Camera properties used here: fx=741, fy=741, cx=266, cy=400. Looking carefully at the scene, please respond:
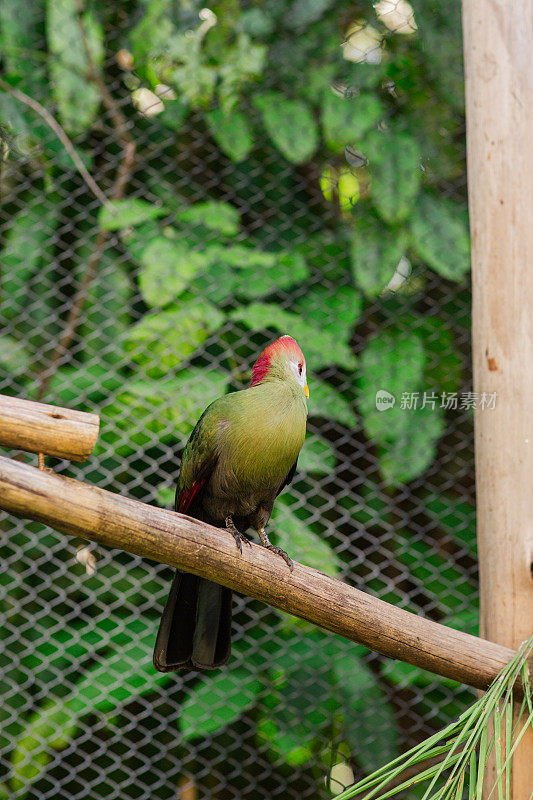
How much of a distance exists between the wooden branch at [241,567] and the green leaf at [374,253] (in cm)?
107

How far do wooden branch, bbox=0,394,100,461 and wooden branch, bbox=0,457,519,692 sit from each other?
0.03 m

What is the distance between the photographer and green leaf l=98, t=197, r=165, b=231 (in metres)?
1.81

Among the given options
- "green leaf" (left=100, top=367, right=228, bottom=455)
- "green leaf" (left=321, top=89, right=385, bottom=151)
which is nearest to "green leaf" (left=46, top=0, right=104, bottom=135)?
"green leaf" (left=321, top=89, right=385, bottom=151)

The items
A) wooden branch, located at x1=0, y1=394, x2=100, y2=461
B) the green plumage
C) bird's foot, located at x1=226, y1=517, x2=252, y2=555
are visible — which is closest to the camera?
wooden branch, located at x1=0, y1=394, x2=100, y2=461

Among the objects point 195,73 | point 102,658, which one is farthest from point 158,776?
point 195,73

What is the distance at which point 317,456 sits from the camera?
179cm

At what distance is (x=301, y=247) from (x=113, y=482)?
0.77 meters

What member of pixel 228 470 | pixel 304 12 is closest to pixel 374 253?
pixel 304 12

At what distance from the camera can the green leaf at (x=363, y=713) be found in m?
1.77

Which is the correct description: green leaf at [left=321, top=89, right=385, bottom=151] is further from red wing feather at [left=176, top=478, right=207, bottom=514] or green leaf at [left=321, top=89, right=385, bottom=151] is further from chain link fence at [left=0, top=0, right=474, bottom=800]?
red wing feather at [left=176, top=478, right=207, bottom=514]

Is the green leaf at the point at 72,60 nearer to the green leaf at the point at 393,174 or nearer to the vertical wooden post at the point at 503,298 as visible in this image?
the green leaf at the point at 393,174

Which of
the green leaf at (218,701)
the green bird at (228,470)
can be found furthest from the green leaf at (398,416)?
the green bird at (228,470)

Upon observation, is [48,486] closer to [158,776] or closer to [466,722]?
[466,722]

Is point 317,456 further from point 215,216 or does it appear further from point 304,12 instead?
point 304,12
